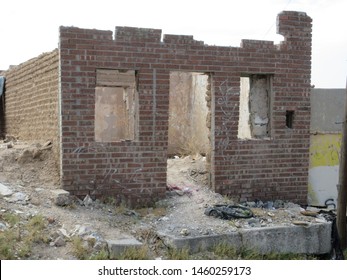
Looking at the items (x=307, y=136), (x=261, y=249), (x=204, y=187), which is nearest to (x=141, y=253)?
(x=261, y=249)

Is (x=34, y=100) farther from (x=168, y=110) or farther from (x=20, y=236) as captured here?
(x=20, y=236)

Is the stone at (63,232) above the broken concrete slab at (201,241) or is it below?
above

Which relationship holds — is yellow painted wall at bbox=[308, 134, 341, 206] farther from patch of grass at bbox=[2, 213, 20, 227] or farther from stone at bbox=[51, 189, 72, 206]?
patch of grass at bbox=[2, 213, 20, 227]

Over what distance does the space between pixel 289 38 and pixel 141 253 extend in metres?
5.07

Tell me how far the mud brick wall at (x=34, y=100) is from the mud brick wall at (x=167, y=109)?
0.57 m

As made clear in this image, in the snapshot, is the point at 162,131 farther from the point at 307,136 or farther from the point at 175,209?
the point at 307,136

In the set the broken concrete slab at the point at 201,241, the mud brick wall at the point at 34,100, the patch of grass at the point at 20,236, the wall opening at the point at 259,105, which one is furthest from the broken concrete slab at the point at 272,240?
the mud brick wall at the point at 34,100

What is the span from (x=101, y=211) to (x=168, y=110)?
6.59ft

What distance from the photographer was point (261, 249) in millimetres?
7305

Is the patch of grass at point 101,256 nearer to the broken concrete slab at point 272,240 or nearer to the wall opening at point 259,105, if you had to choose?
the broken concrete slab at point 272,240

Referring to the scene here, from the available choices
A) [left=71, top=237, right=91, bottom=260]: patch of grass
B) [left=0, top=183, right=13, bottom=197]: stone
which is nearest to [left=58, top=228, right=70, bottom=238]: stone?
[left=71, top=237, right=91, bottom=260]: patch of grass

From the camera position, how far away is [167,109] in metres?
8.18

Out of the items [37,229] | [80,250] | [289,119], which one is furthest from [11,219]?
[289,119]

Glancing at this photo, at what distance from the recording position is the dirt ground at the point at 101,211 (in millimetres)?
6402
